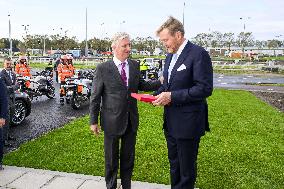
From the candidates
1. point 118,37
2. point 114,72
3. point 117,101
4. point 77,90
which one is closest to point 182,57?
point 118,37

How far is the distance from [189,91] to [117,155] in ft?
5.11

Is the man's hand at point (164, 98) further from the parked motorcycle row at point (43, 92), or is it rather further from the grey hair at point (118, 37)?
the parked motorcycle row at point (43, 92)

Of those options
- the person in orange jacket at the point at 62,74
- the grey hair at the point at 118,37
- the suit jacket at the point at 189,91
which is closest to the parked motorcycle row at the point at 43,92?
the person in orange jacket at the point at 62,74

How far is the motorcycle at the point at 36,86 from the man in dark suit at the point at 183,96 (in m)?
11.5

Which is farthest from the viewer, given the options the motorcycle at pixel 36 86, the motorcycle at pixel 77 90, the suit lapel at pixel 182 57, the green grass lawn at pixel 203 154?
the motorcycle at pixel 36 86

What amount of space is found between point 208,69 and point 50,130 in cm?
646

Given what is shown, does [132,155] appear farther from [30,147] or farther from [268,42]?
[268,42]

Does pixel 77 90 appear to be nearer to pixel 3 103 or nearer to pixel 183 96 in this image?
pixel 3 103

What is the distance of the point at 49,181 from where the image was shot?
17.2 feet

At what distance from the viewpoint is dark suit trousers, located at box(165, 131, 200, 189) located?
3.79 meters

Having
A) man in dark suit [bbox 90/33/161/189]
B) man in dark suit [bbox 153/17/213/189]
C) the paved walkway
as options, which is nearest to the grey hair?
man in dark suit [bbox 90/33/161/189]

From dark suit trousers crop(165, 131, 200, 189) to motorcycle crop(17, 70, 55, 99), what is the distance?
11.5 meters

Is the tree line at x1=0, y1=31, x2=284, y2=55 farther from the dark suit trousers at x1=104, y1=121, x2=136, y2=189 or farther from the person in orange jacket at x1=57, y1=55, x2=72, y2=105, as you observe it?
the dark suit trousers at x1=104, y1=121, x2=136, y2=189

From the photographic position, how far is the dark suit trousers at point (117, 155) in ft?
14.6
